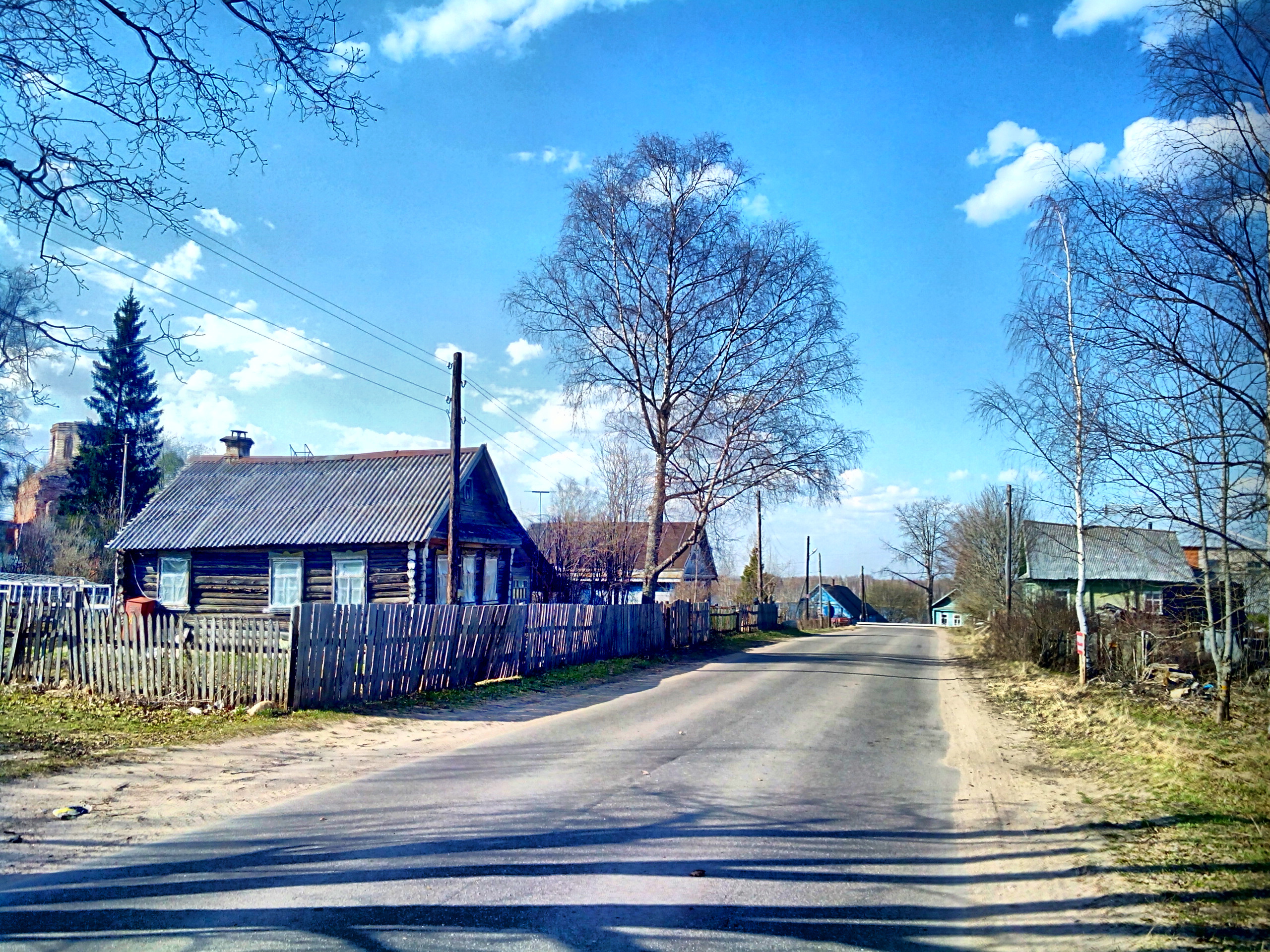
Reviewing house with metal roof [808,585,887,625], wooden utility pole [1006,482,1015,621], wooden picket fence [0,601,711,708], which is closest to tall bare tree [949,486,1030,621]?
wooden utility pole [1006,482,1015,621]

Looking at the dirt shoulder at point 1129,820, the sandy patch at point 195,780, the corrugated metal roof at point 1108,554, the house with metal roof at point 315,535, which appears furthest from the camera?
the house with metal roof at point 315,535

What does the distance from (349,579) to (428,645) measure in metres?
11.2

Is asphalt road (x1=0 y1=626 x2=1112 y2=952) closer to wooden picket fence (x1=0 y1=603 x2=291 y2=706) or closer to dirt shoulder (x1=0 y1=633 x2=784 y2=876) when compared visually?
dirt shoulder (x1=0 y1=633 x2=784 y2=876)

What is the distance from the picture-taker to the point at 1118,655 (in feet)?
62.2

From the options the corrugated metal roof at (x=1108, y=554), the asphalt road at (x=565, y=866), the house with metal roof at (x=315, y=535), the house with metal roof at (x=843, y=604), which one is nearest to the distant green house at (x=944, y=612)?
the house with metal roof at (x=843, y=604)

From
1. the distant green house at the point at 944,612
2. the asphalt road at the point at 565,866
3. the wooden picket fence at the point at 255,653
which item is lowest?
the distant green house at the point at 944,612

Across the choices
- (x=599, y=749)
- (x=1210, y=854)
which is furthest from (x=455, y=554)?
(x=1210, y=854)

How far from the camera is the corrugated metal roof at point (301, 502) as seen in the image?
24.7 metres

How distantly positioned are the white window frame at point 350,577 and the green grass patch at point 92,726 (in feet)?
36.6

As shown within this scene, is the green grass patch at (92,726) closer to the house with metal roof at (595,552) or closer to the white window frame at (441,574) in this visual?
the white window frame at (441,574)

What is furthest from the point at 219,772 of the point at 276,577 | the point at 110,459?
the point at 110,459

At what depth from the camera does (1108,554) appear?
21.8m

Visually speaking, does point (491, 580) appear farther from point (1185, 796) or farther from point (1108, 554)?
point (1185, 796)

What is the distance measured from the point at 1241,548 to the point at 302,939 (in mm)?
8081
